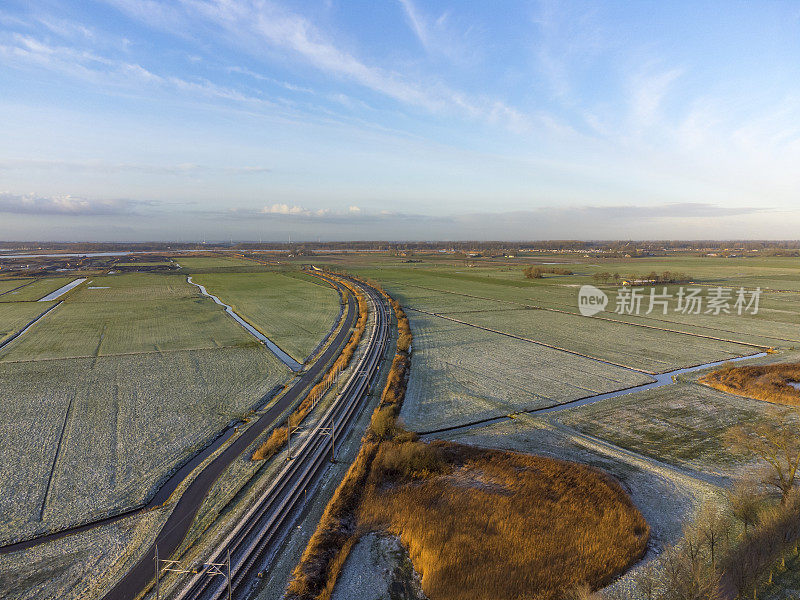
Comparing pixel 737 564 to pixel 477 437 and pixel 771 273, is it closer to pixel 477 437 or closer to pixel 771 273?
pixel 477 437

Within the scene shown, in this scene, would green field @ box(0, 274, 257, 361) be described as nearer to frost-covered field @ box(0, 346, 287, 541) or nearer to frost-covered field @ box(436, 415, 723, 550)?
frost-covered field @ box(0, 346, 287, 541)

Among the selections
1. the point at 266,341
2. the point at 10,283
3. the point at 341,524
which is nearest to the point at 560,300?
the point at 266,341

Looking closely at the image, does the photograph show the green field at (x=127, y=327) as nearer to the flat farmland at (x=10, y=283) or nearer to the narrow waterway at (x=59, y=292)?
the narrow waterway at (x=59, y=292)

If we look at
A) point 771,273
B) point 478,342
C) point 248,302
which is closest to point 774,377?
point 478,342

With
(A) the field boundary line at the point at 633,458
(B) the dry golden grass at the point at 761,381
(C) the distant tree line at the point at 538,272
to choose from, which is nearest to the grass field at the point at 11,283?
(A) the field boundary line at the point at 633,458

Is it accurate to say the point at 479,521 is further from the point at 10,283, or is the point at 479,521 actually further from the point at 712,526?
the point at 10,283
